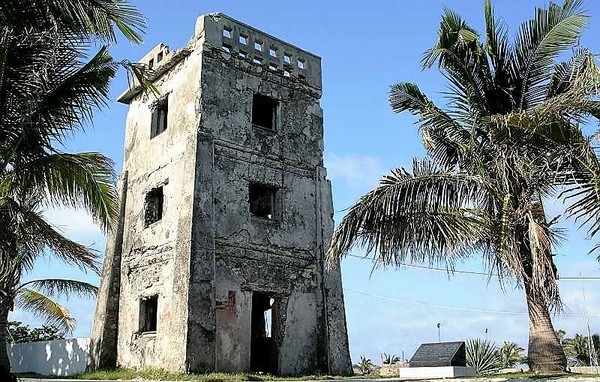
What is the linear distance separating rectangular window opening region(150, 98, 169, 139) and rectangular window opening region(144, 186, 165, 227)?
157cm

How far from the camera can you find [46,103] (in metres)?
8.16

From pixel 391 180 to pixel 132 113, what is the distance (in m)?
10.3

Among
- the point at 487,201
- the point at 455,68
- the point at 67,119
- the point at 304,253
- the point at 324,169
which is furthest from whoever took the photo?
the point at 324,169

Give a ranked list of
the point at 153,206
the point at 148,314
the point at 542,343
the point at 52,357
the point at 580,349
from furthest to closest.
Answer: the point at 580,349, the point at 52,357, the point at 153,206, the point at 148,314, the point at 542,343

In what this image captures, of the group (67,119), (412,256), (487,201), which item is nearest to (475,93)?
(487,201)

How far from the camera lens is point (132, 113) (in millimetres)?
17984

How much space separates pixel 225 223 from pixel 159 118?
4.12m

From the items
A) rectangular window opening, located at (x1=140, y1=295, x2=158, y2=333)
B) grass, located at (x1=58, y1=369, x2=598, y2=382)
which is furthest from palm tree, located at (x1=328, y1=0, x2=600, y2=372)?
rectangular window opening, located at (x1=140, y1=295, x2=158, y2=333)

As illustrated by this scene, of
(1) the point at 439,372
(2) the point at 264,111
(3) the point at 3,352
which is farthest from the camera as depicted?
(2) the point at 264,111

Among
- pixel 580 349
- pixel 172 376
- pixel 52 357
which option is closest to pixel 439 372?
pixel 172 376

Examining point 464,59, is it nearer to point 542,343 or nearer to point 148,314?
point 542,343

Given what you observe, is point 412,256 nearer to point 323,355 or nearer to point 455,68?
point 455,68

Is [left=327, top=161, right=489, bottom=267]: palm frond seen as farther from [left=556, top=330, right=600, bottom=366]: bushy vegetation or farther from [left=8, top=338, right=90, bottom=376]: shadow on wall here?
[left=556, top=330, right=600, bottom=366]: bushy vegetation

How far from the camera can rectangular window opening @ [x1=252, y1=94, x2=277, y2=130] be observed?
16.2 m
